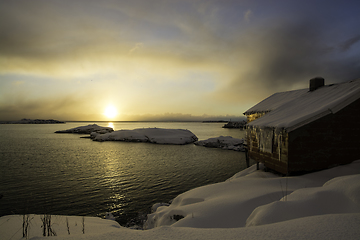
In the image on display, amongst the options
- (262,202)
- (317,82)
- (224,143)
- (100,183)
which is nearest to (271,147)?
(262,202)

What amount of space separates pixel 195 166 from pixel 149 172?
579 cm

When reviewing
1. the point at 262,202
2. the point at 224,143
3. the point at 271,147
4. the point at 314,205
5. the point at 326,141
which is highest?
the point at 326,141

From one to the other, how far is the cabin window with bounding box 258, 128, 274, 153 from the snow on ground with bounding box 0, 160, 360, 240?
105 inches

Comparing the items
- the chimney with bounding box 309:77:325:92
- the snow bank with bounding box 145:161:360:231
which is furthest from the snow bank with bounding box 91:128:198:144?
the snow bank with bounding box 145:161:360:231

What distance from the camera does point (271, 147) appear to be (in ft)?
37.3

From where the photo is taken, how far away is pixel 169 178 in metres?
17.2

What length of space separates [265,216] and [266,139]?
8803 millimetres

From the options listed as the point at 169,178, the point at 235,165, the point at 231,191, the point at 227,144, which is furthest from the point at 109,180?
the point at 227,144

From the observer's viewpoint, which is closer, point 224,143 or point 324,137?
point 324,137

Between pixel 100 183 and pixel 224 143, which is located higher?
pixel 224 143

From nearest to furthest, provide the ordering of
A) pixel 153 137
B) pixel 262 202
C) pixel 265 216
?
pixel 265 216
pixel 262 202
pixel 153 137

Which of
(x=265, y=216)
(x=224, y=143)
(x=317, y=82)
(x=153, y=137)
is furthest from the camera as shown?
(x=153, y=137)

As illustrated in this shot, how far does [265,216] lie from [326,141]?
8.51 metres

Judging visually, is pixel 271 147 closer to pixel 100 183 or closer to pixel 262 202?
pixel 262 202
